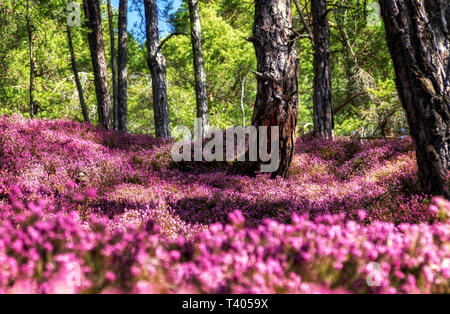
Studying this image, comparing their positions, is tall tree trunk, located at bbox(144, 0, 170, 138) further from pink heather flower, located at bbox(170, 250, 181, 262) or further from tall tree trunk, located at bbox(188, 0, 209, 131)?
pink heather flower, located at bbox(170, 250, 181, 262)

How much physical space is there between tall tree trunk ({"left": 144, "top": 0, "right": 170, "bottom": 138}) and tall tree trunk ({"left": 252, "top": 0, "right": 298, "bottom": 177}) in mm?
5025

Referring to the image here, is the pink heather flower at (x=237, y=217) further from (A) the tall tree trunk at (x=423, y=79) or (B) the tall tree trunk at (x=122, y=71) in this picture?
(B) the tall tree trunk at (x=122, y=71)

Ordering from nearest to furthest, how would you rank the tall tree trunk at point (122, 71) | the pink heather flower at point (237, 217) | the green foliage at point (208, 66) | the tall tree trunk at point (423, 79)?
the pink heather flower at point (237, 217) < the tall tree trunk at point (423, 79) < the green foliage at point (208, 66) < the tall tree trunk at point (122, 71)

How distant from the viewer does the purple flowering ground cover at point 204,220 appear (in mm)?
1892

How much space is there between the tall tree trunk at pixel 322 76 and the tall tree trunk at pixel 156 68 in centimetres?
475

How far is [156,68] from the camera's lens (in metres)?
10.5

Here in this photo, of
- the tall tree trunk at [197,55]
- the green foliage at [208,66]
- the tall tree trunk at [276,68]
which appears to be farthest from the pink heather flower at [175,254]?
the tall tree trunk at [197,55]

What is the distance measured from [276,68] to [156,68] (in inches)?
220

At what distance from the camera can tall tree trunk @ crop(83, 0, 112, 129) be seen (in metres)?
10.4

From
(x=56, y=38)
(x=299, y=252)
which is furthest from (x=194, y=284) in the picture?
(x=56, y=38)

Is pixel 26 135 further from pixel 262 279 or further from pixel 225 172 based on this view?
pixel 262 279

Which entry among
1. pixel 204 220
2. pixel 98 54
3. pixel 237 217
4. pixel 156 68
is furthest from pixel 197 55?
pixel 237 217

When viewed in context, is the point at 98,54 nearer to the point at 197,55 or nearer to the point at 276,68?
the point at 197,55

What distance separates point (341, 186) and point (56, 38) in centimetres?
2079
